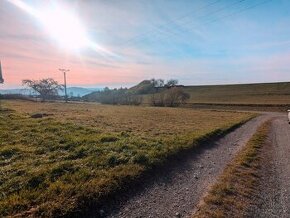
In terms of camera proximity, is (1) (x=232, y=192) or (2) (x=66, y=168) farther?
(2) (x=66, y=168)

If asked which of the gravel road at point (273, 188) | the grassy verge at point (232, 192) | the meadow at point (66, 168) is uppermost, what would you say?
the meadow at point (66, 168)

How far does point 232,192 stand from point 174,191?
1585 mm

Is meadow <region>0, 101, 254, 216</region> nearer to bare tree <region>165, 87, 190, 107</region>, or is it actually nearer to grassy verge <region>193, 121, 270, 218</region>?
grassy verge <region>193, 121, 270, 218</region>

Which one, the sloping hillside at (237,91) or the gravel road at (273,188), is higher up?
the sloping hillside at (237,91)

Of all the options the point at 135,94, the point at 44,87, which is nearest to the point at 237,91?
the point at 135,94

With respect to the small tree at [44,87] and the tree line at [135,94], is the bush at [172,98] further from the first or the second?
the small tree at [44,87]

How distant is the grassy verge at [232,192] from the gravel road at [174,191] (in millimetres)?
284

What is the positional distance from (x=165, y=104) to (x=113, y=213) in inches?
3489

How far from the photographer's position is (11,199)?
639cm

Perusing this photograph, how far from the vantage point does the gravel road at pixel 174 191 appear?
21.2 ft

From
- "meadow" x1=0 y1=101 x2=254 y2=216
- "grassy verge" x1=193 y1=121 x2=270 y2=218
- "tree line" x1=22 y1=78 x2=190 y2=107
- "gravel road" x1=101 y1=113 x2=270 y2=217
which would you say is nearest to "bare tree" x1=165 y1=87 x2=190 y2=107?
"tree line" x1=22 y1=78 x2=190 y2=107

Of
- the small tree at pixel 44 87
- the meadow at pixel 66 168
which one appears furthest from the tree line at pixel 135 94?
the meadow at pixel 66 168

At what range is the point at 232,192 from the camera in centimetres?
764

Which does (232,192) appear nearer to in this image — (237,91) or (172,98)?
(172,98)
